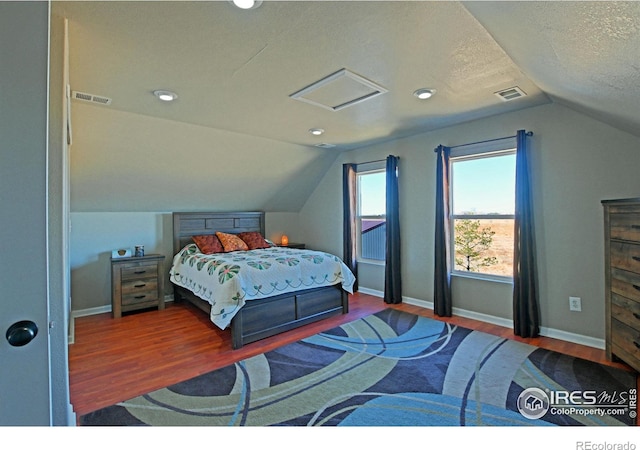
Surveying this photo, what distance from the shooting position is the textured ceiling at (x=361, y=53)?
5.19 ft

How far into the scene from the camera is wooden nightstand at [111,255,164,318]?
399cm

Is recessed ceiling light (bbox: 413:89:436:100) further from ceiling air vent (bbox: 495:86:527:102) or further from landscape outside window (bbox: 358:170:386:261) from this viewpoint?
landscape outside window (bbox: 358:170:386:261)

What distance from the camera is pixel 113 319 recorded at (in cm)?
391

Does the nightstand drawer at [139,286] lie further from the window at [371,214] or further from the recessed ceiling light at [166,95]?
the window at [371,214]

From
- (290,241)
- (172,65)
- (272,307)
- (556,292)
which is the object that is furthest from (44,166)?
(290,241)

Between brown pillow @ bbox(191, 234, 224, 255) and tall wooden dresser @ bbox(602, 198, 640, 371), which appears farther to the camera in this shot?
brown pillow @ bbox(191, 234, 224, 255)

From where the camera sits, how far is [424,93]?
9.28 ft

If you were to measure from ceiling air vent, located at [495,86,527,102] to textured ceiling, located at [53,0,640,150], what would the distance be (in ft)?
0.34

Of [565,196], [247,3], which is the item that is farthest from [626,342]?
[247,3]

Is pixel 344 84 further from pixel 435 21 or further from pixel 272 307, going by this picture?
pixel 272 307

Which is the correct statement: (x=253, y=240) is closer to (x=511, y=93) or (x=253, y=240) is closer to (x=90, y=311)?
(x=90, y=311)

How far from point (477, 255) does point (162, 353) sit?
11.7ft

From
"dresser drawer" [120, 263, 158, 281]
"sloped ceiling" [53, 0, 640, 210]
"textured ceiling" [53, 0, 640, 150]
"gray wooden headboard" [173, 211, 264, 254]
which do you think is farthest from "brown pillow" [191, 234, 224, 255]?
"textured ceiling" [53, 0, 640, 150]

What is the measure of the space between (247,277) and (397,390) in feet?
5.66
